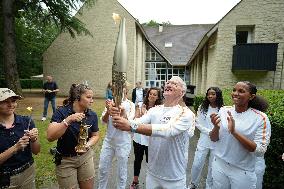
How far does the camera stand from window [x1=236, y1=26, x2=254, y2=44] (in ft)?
61.3

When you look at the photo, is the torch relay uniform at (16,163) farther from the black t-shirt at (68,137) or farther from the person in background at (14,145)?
the black t-shirt at (68,137)

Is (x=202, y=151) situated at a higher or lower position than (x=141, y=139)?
lower

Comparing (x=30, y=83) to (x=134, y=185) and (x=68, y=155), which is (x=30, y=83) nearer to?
(x=134, y=185)

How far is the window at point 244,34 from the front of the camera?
18.7m

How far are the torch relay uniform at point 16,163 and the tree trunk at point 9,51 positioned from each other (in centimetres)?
1652

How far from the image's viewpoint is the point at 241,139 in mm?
3412

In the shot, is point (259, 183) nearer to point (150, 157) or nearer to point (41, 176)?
point (150, 157)

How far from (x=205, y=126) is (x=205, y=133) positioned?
0.76 feet

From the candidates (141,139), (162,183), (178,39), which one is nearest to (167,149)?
(162,183)

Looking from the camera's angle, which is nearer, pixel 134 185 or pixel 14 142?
pixel 14 142

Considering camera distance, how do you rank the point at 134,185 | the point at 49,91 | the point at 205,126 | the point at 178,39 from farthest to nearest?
the point at 178,39, the point at 49,91, the point at 134,185, the point at 205,126

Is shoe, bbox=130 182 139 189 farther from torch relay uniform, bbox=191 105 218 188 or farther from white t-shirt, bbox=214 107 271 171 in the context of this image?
white t-shirt, bbox=214 107 271 171

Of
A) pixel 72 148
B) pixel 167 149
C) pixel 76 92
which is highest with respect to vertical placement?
pixel 76 92

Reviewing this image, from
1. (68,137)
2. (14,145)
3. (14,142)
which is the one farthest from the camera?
(68,137)
